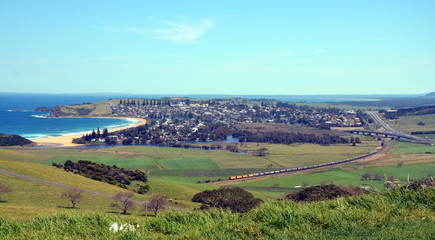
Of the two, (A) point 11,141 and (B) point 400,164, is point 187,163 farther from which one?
(A) point 11,141

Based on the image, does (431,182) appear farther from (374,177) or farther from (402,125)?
(402,125)

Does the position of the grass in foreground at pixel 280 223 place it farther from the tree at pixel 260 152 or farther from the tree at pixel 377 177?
the tree at pixel 260 152

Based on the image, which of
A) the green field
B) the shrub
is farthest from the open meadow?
the green field

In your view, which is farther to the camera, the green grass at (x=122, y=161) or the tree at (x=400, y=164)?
the green grass at (x=122, y=161)

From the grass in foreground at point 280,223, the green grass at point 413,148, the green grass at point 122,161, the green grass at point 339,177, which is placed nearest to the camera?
the grass in foreground at point 280,223

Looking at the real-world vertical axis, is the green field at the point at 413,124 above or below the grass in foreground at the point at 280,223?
below

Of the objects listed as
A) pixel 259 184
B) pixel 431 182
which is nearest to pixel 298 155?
pixel 259 184

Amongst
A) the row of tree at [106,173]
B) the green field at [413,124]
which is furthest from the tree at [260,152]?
the green field at [413,124]
